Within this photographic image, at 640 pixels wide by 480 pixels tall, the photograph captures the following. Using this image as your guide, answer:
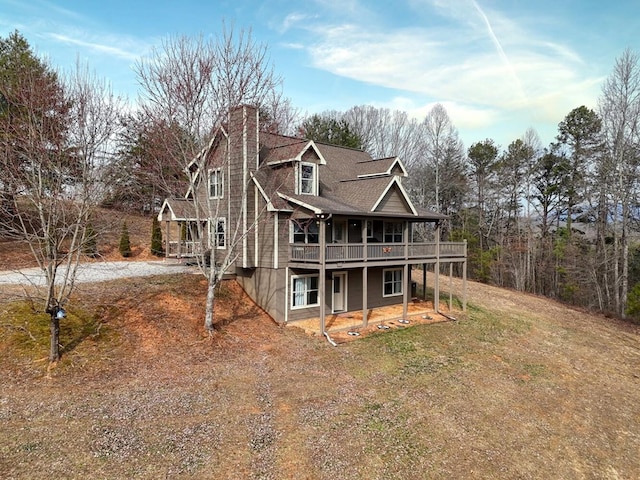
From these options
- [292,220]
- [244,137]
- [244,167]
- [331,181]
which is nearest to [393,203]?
[331,181]

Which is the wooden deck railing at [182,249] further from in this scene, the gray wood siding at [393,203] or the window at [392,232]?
the window at [392,232]

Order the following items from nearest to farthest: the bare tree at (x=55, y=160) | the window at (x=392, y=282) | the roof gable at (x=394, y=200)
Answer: the bare tree at (x=55, y=160) → the roof gable at (x=394, y=200) → the window at (x=392, y=282)

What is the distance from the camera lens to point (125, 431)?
8.39 meters

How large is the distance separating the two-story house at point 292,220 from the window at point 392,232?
91cm

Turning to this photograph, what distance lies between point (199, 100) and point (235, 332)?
8827mm

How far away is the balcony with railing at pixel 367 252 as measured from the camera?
1675 cm

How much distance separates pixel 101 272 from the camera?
734 inches

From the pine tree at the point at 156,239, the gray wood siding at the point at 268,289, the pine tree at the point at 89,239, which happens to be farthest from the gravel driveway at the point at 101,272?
the pine tree at the point at 156,239

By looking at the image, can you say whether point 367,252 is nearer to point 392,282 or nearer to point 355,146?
point 392,282

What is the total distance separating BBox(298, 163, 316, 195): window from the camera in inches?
728

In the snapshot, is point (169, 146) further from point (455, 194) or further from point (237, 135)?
point (455, 194)

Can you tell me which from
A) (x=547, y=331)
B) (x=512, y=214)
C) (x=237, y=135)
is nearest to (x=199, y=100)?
(x=237, y=135)

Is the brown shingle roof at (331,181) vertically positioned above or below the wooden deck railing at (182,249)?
above

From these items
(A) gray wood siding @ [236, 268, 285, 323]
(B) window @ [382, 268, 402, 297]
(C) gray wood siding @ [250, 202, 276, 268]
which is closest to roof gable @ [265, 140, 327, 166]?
(C) gray wood siding @ [250, 202, 276, 268]
